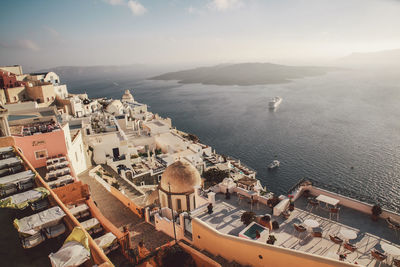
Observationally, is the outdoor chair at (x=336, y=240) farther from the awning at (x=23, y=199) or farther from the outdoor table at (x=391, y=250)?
the awning at (x=23, y=199)

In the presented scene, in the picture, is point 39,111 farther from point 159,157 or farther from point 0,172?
point 0,172

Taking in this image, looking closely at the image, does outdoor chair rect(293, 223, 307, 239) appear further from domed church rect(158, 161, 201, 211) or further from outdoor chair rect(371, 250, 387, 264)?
domed church rect(158, 161, 201, 211)

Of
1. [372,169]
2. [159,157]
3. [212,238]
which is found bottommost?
[372,169]

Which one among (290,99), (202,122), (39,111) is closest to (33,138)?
(39,111)

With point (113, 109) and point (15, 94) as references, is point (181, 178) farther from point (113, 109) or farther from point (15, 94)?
point (113, 109)

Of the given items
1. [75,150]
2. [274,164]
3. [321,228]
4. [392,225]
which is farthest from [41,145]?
[274,164]

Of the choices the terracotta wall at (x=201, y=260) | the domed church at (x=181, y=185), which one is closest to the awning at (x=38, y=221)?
the terracotta wall at (x=201, y=260)
